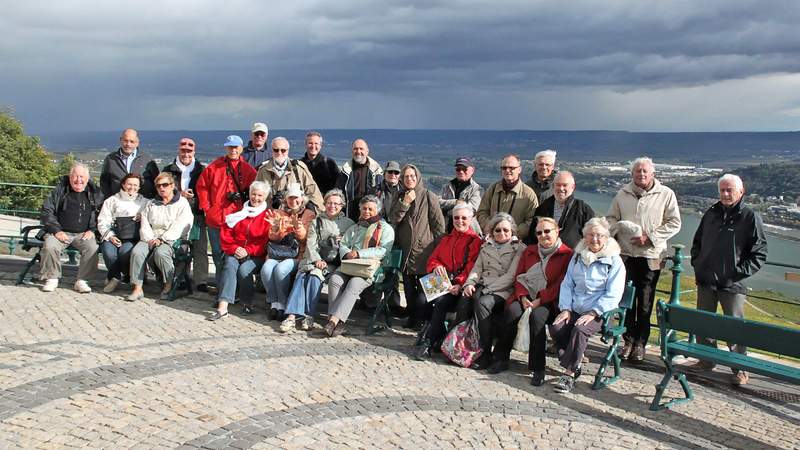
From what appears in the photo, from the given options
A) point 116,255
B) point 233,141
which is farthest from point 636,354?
point 116,255

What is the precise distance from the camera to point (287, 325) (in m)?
7.55

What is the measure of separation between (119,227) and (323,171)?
2646 mm

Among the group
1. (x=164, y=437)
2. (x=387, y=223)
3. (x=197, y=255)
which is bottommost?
(x=164, y=437)

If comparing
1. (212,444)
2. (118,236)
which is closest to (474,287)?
(212,444)

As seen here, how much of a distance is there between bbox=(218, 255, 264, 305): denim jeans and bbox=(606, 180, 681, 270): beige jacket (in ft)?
13.8

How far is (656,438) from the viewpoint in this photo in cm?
524

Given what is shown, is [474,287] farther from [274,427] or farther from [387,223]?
[274,427]

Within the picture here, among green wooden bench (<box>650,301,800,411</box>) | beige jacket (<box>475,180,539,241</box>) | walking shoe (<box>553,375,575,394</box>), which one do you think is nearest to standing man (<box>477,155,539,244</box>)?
beige jacket (<box>475,180,539,241</box>)

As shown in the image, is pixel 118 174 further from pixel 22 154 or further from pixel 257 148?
pixel 22 154

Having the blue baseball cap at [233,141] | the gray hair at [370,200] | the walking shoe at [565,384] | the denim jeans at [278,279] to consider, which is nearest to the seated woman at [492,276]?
the walking shoe at [565,384]

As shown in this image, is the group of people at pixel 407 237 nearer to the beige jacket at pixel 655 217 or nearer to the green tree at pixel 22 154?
the beige jacket at pixel 655 217

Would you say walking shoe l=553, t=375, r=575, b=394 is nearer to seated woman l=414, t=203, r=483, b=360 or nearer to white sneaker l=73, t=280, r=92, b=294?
seated woman l=414, t=203, r=483, b=360

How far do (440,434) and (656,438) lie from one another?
163cm

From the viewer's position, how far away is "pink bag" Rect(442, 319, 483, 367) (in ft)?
22.2
